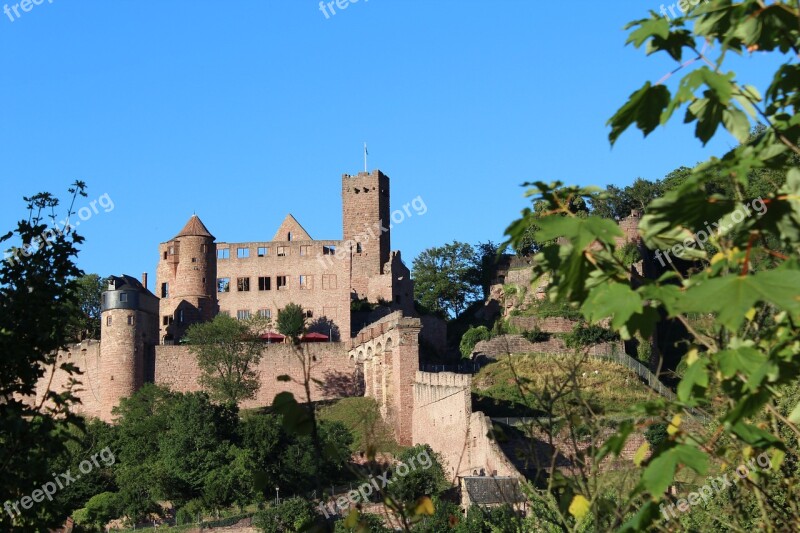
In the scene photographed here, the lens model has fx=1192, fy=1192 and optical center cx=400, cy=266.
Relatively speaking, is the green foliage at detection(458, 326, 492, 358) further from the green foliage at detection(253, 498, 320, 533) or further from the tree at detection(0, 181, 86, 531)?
the tree at detection(0, 181, 86, 531)

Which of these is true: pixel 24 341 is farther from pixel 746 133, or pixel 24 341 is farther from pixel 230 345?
pixel 230 345

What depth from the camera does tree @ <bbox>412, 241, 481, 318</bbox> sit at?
2603 inches

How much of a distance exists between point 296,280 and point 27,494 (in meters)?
51.9

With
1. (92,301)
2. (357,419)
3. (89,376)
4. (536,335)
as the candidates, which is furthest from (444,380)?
(92,301)

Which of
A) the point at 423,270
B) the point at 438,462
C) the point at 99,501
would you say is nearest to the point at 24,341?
the point at 438,462

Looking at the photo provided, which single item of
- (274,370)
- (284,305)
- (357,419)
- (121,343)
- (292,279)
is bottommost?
(357,419)

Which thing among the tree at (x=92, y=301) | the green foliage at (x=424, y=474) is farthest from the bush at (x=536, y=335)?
the tree at (x=92, y=301)

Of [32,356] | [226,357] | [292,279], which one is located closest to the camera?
[32,356]

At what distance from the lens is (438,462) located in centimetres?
3734

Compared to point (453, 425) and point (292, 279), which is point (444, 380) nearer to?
point (453, 425)

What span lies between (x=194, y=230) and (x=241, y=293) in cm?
443

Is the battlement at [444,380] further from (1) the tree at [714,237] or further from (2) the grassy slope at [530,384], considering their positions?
(1) the tree at [714,237]

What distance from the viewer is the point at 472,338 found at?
174ft

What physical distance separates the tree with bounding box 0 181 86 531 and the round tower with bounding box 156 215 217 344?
4909 cm
